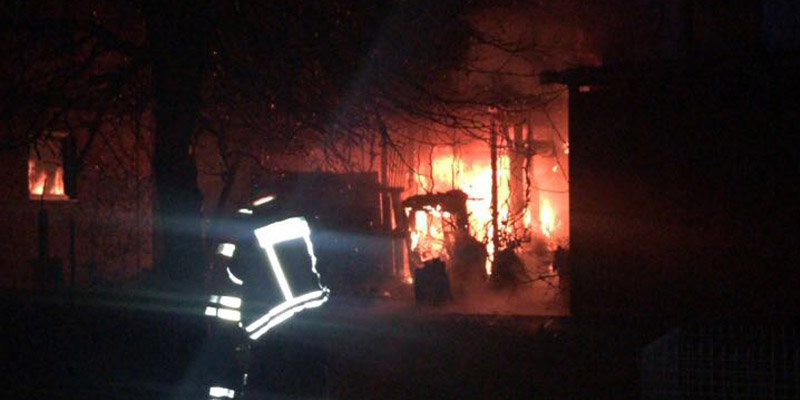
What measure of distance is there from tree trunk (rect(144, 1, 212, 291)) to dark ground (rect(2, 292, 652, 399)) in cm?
31

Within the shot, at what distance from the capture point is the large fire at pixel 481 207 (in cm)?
1543

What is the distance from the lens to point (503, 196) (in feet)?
55.3

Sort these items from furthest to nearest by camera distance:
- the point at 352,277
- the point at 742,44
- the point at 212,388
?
the point at 352,277 < the point at 742,44 < the point at 212,388

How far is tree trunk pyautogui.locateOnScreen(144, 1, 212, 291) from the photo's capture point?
22.7 ft

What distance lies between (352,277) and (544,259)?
3.27 metres

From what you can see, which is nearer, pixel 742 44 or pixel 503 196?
pixel 742 44

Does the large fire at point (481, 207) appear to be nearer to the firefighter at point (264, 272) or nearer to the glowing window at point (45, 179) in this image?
the glowing window at point (45, 179)

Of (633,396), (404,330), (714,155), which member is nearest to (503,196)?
(404,330)

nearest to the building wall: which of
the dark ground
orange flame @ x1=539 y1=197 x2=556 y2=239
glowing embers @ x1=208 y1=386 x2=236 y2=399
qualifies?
the dark ground

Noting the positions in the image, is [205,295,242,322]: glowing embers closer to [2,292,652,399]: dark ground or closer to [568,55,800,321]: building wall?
[2,292,652,399]: dark ground

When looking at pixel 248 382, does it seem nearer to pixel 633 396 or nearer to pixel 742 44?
pixel 633 396

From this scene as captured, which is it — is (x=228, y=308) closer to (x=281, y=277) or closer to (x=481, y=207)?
(x=281, y=277)

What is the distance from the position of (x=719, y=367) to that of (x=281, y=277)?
336 centimetres

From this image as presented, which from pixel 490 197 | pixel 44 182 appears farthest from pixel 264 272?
pixel 490 197
